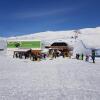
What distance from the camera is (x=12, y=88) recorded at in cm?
1005

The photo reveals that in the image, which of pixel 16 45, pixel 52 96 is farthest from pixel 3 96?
pixel 16 45

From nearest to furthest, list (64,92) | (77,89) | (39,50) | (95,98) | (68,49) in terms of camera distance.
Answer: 1. (95,98)
2. (64,92)
3. (77,89)
4. (39,50)
5. (68,49)

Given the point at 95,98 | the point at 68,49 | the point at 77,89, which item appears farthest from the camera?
the point at 68,49

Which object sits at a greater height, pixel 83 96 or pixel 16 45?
pixel 16 45

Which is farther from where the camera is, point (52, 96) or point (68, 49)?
point (68, 49)

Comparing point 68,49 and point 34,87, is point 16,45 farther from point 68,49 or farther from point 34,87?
point 34,87

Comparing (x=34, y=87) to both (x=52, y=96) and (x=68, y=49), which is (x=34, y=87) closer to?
(x=52, y=96)

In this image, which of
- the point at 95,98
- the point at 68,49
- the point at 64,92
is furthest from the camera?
the point at 68,49

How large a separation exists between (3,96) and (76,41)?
55.2 meters

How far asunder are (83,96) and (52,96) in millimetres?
1148

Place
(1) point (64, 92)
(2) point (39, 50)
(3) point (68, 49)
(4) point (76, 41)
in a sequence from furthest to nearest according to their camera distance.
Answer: (4) point (76, 41), (3) point (68, 49), (2) point (39, 50), (1) point (64, 92)

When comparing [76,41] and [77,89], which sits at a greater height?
[76,41]

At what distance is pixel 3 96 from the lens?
8539 mm

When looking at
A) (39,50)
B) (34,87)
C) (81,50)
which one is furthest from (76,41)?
(34,87)
